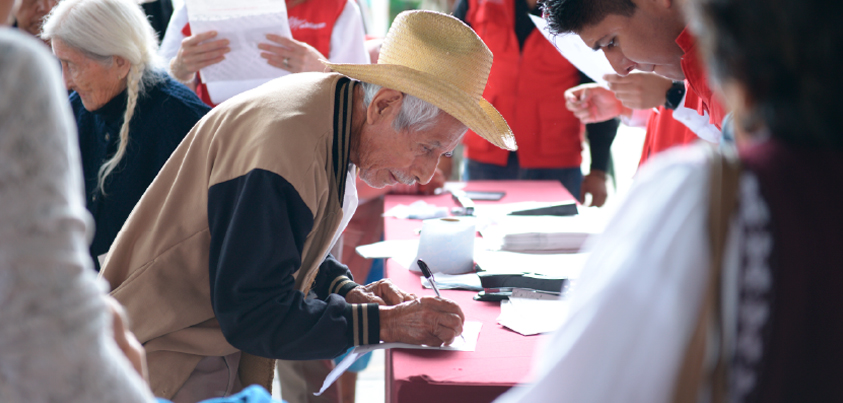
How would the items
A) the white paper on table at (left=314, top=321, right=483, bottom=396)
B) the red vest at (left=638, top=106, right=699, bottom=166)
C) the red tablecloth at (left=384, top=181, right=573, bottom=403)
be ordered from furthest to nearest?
the red vest at (left=638, top=106, right=699, bottom=166) < the white paper on table at (left=314, top=321, right=483, bottom=396) < the red tablecloth at (left=384, top=181, right=573, bottom=403)

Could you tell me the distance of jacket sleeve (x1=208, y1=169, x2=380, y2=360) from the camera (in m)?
1.33

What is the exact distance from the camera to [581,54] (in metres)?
2.33

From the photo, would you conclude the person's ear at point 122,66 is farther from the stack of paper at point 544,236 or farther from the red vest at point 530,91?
the red vest at point 530,91

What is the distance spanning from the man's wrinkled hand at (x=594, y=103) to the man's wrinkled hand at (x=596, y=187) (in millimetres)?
627

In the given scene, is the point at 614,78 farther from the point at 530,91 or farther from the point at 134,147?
the point at 134,147

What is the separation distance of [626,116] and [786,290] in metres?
2.48

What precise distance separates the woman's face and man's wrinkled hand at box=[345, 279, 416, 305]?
4.05ft

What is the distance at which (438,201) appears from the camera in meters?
2.85

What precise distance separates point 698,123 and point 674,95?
0.16 meters

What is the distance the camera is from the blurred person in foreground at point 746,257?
58 centimetres

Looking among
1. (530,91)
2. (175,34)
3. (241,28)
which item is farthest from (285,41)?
(530,91)

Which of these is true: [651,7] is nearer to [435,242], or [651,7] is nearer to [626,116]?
[435,242]

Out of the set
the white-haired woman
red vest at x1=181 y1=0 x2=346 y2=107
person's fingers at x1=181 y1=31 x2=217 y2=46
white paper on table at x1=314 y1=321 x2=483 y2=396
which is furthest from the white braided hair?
white paper on table at x1=314 y1=321 x2=483 y2=396

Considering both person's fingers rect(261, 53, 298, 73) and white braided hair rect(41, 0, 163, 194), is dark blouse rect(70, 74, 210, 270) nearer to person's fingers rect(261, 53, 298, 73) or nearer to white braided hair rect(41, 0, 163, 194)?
white braided hair rect(41, 0, 163, 194)
